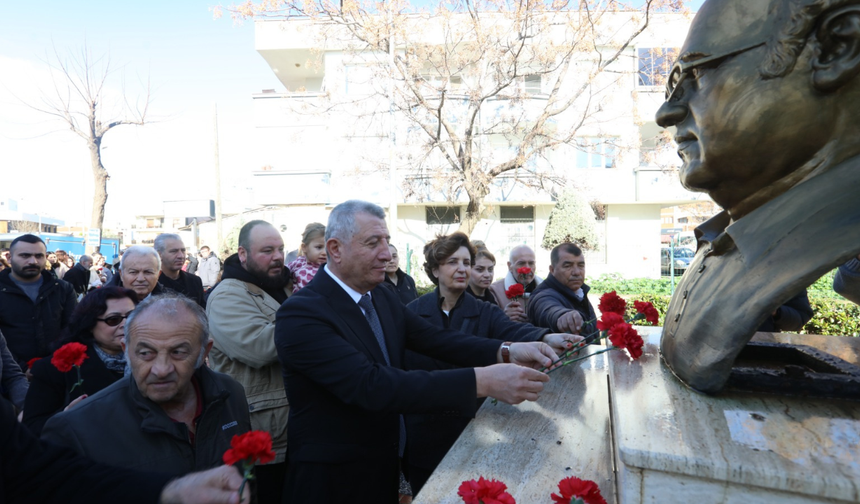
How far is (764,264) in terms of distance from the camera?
1637mm

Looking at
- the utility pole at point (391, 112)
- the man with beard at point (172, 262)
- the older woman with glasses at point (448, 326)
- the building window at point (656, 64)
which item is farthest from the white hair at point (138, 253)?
the building window at point (656, 64)

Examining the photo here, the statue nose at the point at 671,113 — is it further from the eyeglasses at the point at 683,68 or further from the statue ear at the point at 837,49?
the statue ear at the point at 837,49

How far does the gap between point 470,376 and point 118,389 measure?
4.29 feet

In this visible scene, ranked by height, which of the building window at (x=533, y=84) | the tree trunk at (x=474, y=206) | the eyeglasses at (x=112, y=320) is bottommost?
the eyeglasses at (x=112, y=320)

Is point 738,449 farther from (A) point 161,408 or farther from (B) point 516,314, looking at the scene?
(B) point 516,314

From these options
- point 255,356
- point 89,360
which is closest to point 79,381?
point 89,360

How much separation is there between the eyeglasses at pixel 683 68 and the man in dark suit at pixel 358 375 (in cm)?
108

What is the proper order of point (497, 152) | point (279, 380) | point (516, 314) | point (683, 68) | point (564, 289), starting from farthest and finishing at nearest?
point (497, 152), point (516, 314), point (564, 289), point (279, 380), point (683, 68)

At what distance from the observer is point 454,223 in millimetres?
20344

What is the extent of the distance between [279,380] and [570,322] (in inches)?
66.5

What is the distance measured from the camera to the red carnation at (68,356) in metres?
2.38

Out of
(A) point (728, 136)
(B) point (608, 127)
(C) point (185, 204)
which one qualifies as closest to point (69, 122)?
(B) point (608, 127)

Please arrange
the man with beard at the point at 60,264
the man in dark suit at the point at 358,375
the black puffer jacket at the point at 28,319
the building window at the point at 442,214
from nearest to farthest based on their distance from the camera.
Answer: the man in dark suit at the point at 358,375, the black puffer jacket at the point at 28,319, the man with beard at the point at 60,264, the building window at the point at 442,214

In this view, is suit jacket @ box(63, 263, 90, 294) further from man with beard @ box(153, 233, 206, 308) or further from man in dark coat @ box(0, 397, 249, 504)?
man in dark coat @ box(0, 397, 249, 504)
